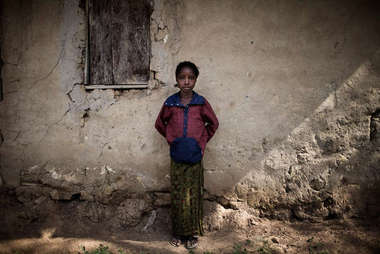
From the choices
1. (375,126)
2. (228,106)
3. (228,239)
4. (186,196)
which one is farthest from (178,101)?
(375,126)

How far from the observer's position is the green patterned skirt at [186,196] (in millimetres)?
2270

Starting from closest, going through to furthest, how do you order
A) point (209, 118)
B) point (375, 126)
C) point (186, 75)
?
point (186, 75) → point (209, 118) → point (375, 126)

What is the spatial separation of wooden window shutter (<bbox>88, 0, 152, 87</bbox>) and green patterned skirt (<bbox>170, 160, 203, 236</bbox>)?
3.66 ft


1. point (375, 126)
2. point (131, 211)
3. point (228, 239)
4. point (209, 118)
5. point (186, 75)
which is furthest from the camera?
point (131, 211)

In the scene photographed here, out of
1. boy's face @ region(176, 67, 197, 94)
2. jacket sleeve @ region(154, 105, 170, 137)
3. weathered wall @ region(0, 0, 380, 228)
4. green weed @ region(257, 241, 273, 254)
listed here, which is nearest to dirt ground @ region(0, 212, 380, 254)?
green weed @ region(257, 241, 273, 254)

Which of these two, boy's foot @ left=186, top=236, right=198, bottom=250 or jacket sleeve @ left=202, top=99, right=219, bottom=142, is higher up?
jacket sleeve @ left=202, top=99, right=219, bottom=142

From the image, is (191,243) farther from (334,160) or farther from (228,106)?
(334,160)

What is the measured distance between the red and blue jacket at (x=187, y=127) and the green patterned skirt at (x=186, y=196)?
0.12 m

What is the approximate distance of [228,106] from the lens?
2.61m

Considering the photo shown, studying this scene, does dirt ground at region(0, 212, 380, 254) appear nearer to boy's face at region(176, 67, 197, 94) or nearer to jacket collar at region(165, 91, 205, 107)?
jacket collar at region(165, 91, 205, 107)

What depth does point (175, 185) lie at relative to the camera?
230 centimetres

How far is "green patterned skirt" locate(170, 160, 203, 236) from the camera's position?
2.27m

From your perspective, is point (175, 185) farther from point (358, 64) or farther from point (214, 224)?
point (358, 64)

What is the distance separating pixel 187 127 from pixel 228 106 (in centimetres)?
63
